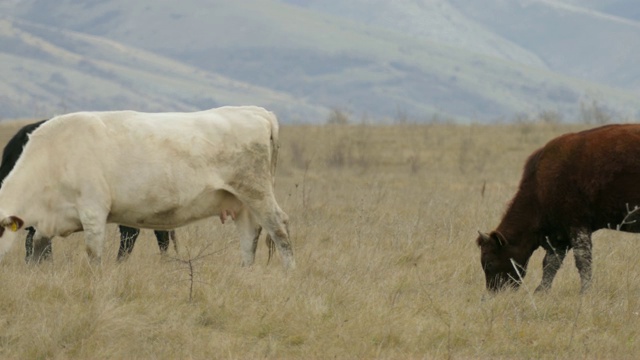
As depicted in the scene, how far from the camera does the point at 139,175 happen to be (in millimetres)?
10711

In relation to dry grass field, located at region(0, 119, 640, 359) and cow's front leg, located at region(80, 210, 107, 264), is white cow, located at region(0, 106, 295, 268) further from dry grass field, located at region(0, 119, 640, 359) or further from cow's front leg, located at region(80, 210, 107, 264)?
dry grass field, located at region(0, 119, 640, 359)

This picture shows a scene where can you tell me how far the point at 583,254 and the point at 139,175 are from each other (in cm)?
405

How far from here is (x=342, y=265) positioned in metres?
11.4

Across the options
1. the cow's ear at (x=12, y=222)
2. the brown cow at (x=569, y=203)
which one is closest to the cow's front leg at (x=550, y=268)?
the brown cow at (x=569, y=203)

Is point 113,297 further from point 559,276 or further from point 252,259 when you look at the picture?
point 559,276

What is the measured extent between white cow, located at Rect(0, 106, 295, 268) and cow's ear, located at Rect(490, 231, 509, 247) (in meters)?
1.94

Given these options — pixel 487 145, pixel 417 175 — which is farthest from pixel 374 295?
pixel 487 145

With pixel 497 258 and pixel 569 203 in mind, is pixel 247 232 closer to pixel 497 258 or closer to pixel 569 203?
pixel 497 258

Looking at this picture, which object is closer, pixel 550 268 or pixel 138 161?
pixel 138 161

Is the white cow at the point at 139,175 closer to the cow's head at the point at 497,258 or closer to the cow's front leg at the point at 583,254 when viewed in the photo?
the cow's head at the point at 497,258

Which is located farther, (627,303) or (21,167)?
(21,167)

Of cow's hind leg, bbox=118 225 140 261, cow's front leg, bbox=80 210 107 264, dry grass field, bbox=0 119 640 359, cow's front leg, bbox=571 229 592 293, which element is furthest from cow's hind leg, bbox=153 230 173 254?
cow's front leg, bbox=571 229 592 293

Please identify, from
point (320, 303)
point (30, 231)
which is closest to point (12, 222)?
point (30, 231)

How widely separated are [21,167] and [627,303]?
5383 mm
